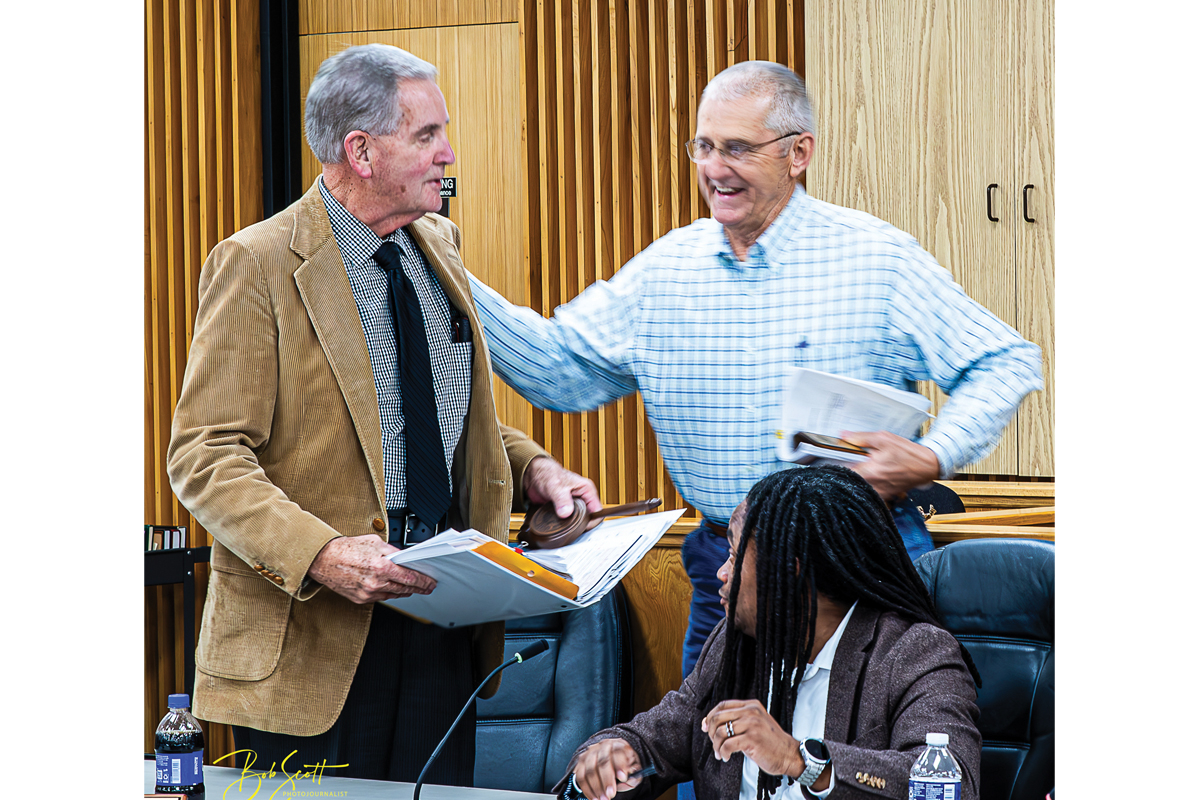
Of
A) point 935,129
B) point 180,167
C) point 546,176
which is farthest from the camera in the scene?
point 180,167

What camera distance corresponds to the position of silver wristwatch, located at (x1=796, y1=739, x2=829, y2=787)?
1782 mm

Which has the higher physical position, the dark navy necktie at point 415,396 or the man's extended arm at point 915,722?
the dark navy necktie at point 415,396

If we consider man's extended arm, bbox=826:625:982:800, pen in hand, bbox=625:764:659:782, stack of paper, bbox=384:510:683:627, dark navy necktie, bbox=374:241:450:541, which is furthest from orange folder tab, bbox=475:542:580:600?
man's extended arm, bbox=826:625:982:800

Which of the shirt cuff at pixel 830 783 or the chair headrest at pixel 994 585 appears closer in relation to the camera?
the shirt cuff at pixel 830 783

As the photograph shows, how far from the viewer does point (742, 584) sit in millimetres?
1971

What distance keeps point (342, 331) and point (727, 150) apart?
769 millimetres

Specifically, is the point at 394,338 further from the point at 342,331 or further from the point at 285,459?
the point at 285,459

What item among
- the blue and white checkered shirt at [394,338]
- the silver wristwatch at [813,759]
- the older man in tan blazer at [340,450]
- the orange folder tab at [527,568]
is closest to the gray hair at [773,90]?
the older man in tan blazer at [340,450]

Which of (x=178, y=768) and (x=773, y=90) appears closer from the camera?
(x=178, y=768)

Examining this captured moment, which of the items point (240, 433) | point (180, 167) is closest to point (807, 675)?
point (240, 433)

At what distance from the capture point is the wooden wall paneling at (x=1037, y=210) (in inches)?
75.2

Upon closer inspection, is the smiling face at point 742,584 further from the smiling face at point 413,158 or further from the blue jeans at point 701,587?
the smiling face at point 413,158

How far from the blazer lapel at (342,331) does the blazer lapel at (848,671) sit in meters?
0.87
